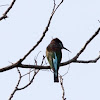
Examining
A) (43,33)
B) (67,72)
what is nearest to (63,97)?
(67,72)

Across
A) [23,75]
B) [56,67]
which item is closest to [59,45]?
[56,67]

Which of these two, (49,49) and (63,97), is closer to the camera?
(63,97)

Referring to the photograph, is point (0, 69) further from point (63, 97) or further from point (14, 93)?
point (63, 97)

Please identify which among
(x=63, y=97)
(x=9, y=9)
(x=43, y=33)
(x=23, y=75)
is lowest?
(x=63, y=97)

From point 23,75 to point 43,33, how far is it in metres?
1.10

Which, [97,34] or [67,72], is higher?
[97,34]

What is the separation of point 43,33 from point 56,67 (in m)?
1.77

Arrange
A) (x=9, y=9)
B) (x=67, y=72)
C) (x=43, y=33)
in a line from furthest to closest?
1. (x=67, y=72)
2. (x=9, y=9)
3. (x=43, y=33)

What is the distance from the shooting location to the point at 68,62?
14.0 feet

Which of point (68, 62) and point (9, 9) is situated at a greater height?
point (9, 9)

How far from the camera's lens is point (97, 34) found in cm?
369

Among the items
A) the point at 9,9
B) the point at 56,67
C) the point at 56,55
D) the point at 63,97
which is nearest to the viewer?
the point at 9,9

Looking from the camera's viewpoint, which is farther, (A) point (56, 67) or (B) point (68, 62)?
(A) point (56, 67)

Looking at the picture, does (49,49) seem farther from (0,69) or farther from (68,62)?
(0,69)
